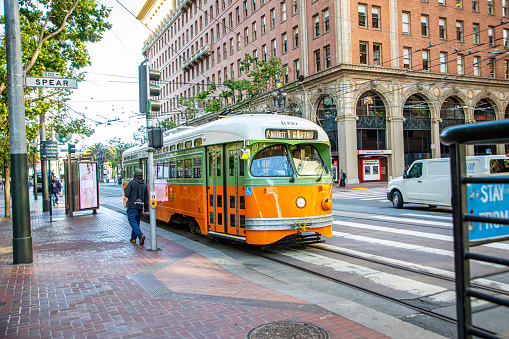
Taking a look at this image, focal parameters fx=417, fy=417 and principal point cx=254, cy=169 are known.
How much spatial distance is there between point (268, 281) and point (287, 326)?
7.42 ft

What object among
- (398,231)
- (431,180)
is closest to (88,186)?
(398,231)

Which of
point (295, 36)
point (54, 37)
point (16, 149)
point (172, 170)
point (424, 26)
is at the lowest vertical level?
point (172, 170)

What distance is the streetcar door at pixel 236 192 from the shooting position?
29.9 feet

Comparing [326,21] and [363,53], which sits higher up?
[326,21]

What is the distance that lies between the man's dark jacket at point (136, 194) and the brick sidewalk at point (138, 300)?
149 centimetres

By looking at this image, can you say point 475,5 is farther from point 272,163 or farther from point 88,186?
point 272,163

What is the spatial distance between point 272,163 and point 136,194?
383cm

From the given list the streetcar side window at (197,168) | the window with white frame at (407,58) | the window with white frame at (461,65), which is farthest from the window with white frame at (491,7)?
the streetcar side window at (197,168)

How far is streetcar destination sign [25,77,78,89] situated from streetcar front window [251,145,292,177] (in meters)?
4.40

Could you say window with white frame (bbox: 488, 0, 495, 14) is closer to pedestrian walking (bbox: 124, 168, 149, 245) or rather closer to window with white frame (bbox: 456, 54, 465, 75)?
window with white frame (bbox: 456, 54, 465, 75)

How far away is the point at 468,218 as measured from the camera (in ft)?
7.73

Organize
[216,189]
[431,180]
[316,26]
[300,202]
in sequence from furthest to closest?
[316,26], [431,180], [216,189], [300,202]

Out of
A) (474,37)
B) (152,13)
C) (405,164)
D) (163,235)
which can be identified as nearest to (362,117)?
(405,164)

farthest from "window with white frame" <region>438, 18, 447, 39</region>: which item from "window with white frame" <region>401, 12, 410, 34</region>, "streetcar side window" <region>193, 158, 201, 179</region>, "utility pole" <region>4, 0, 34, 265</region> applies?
"utility pole" <region>4, 0, 34, 265</region>
